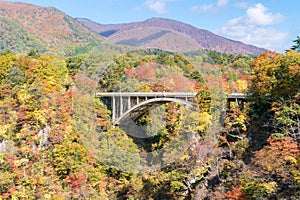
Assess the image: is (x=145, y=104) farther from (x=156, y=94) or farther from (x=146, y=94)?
(x=156, y=94)

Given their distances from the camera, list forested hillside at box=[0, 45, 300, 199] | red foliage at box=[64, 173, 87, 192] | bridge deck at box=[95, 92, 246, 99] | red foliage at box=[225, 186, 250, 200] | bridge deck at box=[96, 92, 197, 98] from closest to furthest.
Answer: red foliage at box=[225, 186, 250, 200] < forested hillside at box=[0, 45, 300, 199] < red foliage at box=[64, 173, 87, 192] < bridge deck at box=[95, 92, 246, 99] < bridge deck at box=[96, 92, 197, 98]

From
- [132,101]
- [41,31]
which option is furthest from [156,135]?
[41,31]

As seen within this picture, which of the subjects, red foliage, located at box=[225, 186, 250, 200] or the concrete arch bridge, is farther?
the concrete arch bridge

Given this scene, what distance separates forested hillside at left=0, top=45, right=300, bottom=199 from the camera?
382 inches

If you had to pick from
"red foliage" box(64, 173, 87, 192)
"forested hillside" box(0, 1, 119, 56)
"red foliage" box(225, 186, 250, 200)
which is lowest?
"red foliage" box(64, 173, 87, 192)

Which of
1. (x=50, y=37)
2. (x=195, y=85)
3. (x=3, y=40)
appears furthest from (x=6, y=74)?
(x=50, y=37)

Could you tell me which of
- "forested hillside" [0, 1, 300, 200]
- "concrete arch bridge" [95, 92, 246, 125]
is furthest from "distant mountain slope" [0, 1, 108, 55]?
"forested hillside" [0, 1, 300, 200]

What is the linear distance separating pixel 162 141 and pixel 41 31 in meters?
41.4

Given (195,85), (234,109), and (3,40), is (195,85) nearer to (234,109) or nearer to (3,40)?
(234,109)

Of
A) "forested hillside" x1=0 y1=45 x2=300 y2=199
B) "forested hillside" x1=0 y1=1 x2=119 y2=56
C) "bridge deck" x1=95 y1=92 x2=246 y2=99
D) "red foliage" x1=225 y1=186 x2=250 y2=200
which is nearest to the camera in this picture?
"red foliage" x1=225 y1=186 x2=250 y2=200

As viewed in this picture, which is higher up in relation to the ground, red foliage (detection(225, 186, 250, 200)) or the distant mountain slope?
the distant mountain slope

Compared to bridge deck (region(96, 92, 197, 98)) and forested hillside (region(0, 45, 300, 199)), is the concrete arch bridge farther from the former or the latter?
forested hillside (region(0, 45, 300, 199))

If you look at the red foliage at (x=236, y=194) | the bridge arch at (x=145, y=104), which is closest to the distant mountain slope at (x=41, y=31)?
the bridge arch at (x=145, y=104)

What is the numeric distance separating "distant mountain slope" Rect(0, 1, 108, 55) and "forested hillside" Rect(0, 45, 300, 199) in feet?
61.9
